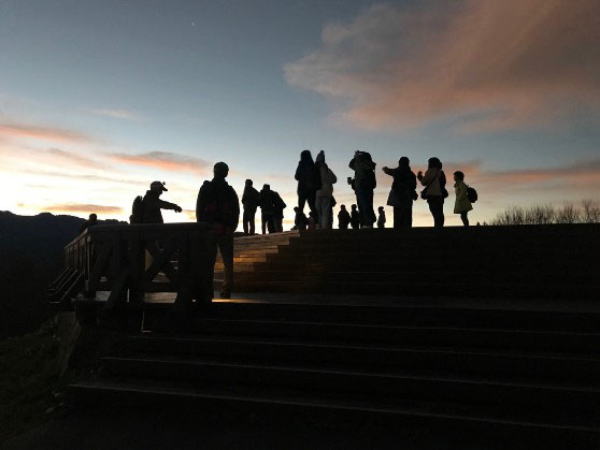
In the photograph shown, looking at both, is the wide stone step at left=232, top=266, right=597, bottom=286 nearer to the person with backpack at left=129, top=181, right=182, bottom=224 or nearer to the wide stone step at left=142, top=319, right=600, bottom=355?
the person with backpack at left=129, top=181, right=182, bottom=224

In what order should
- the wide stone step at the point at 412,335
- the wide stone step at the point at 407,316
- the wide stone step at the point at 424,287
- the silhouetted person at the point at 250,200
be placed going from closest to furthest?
the wide stone step at the point at 412,335 < the wide stone step at the point at 407,316 < the wide stone step at the point at 424,287 < the silhouetted person at the point at 250,200

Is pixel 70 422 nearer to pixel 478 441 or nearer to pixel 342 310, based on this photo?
pixel 342 310

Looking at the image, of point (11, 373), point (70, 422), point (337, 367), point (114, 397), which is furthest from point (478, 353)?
point (11, 373)

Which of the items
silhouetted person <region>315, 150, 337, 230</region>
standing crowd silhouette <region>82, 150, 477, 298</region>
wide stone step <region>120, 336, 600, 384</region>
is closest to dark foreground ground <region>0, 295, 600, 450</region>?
wide stone step <region>120, 336, 600, 384</region>

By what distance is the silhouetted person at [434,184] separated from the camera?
11.1 meters

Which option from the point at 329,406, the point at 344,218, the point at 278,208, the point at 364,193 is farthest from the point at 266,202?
the point at 329,406

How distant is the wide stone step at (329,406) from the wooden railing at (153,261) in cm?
144

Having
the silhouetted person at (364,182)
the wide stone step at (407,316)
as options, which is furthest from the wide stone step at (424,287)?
the silhouetted person at (364,182)

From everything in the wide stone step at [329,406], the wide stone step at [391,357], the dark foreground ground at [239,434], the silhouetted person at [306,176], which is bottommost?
the dark foreground ground at [239,434]

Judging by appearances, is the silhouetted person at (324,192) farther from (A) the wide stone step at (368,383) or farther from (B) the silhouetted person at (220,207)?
(A) the wide stone step at (368,383)

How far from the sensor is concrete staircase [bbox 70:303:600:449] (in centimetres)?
365

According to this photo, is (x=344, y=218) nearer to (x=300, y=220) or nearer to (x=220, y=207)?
(x=300, y=220)

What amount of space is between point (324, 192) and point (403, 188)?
2.28m

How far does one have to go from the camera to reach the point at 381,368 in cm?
439
